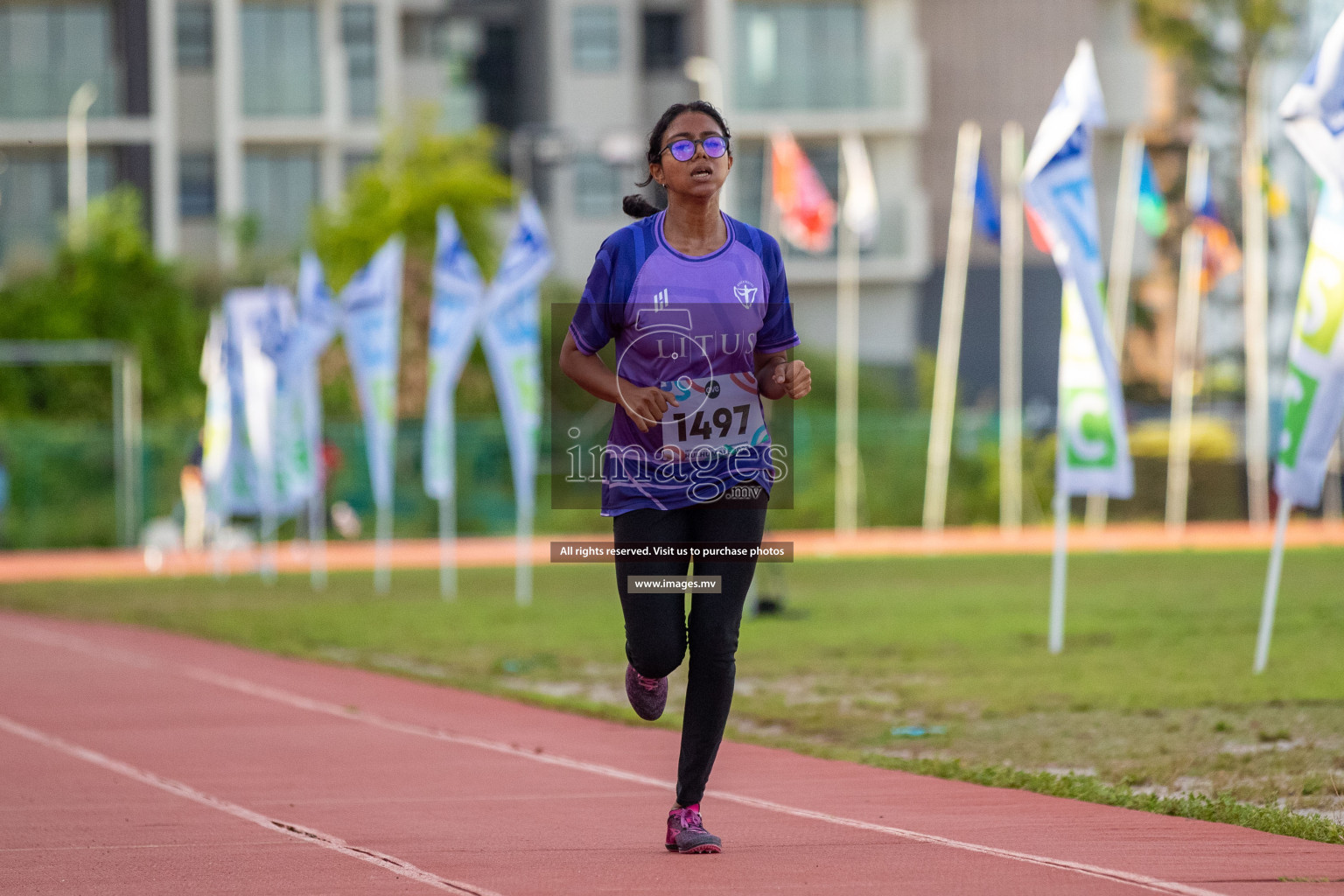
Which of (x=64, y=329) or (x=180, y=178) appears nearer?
(x=64, y=329)

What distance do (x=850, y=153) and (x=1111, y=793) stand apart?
103 feet

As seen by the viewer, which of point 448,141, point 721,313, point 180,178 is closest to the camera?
point 721,313

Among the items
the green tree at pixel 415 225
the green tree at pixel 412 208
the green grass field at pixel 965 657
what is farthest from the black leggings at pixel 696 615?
the green tree at pixel 412 208

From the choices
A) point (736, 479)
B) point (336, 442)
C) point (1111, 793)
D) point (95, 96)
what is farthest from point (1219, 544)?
point (95, 96)

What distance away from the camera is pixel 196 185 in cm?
5300

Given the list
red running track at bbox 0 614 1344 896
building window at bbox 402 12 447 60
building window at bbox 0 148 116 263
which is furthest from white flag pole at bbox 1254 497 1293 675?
building window at bbox 402 12 447 60

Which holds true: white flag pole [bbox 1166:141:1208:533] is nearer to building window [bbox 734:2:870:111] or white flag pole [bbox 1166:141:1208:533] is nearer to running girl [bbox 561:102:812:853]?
building window [bbox 734:2:870:111]

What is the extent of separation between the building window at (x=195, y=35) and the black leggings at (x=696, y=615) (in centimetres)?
4847

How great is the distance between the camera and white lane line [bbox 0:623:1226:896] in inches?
244

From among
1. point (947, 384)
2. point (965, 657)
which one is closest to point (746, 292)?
point (965, 657)

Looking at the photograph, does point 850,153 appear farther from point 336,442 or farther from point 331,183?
point 331,183

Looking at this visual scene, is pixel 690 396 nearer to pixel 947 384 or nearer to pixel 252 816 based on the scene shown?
pixel 252 816

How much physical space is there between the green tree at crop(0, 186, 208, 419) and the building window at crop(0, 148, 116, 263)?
803cm

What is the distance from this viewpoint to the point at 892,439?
41.2 metres
